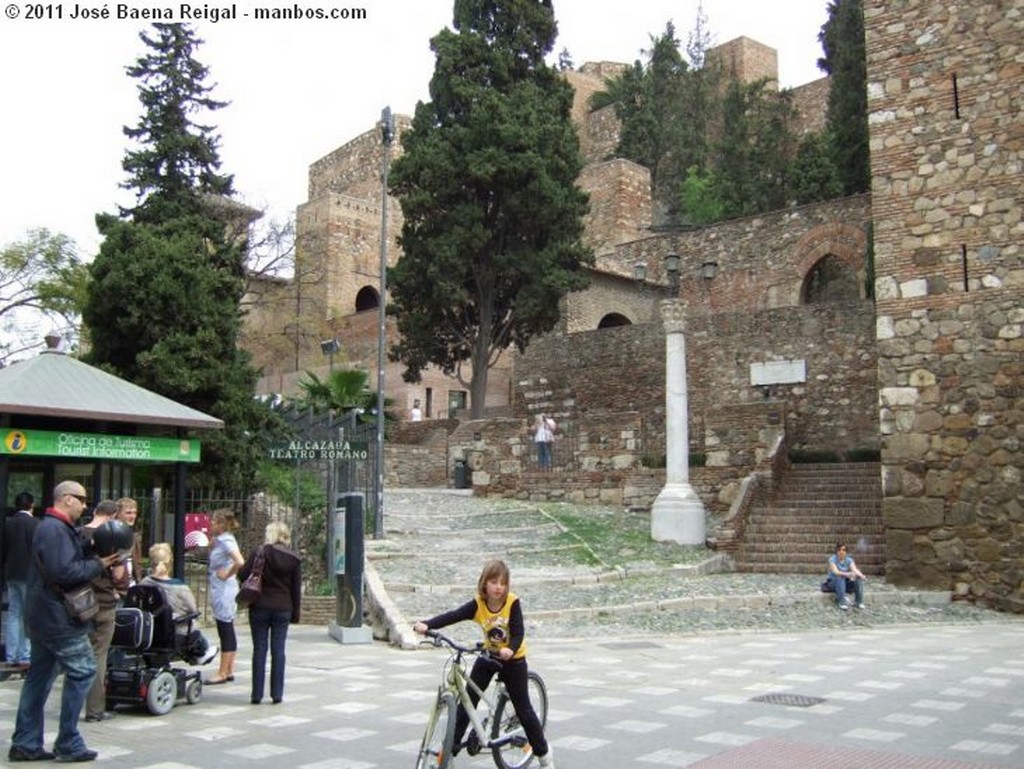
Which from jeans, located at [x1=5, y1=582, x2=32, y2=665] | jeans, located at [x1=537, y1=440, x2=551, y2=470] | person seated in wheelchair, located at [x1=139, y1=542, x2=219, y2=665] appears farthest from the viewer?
jeans, located at [x1=537, y1=440, x2=551, y2=470]

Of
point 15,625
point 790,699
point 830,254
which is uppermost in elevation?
point 830,254

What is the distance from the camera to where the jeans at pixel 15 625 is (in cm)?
874

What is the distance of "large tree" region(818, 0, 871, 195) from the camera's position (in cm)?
3241

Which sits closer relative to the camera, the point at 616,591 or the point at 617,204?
the point at 616,591

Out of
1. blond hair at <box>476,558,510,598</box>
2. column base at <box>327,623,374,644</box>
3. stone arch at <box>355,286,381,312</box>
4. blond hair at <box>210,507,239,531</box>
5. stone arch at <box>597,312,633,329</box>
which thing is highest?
stone arch at <box>355,286,381,312</box>

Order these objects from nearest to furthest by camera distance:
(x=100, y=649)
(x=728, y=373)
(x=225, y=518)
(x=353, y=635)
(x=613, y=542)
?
(x=100, y=649) < (x=225, y=518) < (x=353, y=635) < (x=613, y=542) < (x=728, y=373)

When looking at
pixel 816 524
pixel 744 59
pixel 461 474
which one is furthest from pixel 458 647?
pixel 744 59

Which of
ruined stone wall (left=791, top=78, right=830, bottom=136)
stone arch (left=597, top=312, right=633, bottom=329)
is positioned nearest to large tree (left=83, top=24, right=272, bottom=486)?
stone arch (left=597, top=312, right=633, bottom=329)

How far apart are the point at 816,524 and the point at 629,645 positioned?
739cm

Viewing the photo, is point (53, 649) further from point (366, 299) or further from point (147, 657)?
point (366, 299)

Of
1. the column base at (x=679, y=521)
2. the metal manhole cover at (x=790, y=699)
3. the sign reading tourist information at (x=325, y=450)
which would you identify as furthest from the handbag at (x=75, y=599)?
the column base at (x=679, y=521)

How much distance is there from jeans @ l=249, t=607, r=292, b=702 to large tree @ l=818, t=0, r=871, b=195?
92.9ft

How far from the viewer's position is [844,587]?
13227mm

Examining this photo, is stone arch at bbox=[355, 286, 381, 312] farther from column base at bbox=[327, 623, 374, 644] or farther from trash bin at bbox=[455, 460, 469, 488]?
column base at bbox=[327, 623, 374, 644]
